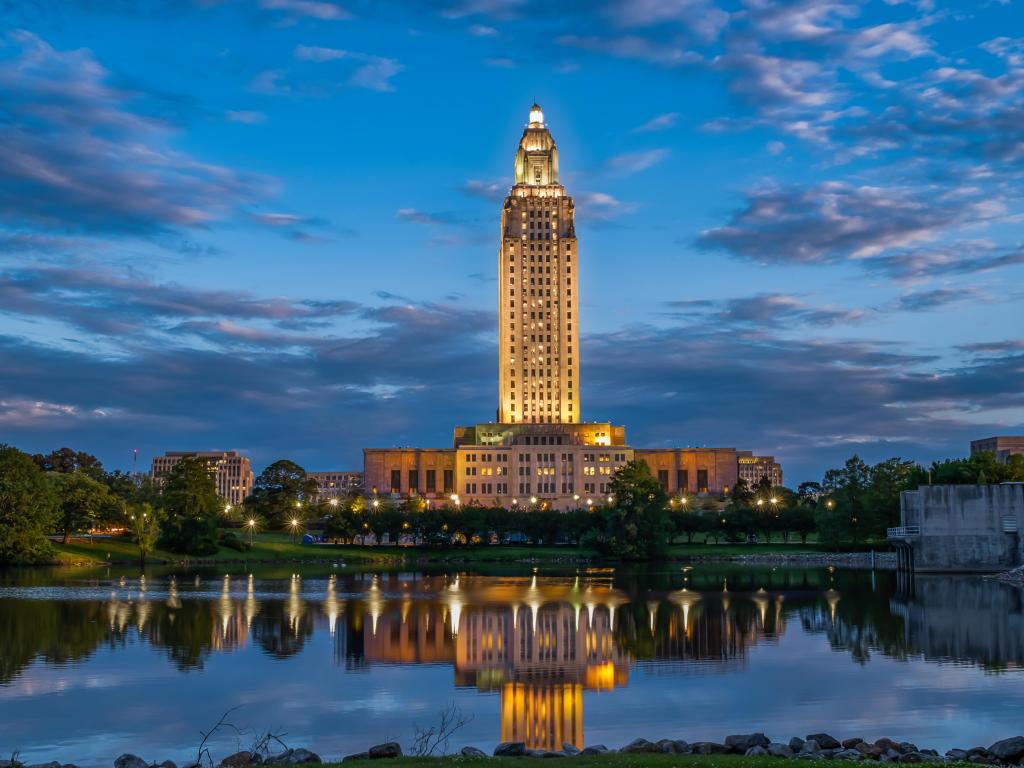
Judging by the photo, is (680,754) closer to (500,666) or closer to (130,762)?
(130,762)

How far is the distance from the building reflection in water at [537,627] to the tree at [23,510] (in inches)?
771

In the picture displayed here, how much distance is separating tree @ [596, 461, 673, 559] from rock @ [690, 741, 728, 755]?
8999 centimetres

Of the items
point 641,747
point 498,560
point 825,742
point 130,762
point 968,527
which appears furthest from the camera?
point 498,560

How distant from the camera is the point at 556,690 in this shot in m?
33.6

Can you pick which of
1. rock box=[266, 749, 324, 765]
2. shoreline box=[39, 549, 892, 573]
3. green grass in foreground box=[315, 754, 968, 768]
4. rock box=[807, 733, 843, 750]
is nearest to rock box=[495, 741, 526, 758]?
green grass in foreground box=[315, 754, 968, 768]

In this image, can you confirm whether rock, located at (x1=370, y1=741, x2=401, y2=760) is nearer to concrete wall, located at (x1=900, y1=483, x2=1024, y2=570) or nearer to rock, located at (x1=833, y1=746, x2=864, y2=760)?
rock, located at (x1=833, y1=746, x2=864, y2=760)

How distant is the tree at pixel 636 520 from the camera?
114312mm

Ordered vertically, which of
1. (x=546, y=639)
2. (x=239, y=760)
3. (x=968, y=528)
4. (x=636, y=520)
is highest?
(x=636, y=520)

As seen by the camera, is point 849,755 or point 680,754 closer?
point 680,754

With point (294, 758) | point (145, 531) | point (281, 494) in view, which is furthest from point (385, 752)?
point (281, 494)

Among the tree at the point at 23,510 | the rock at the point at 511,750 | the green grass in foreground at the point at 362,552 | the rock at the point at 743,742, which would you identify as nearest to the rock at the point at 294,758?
the rock at the point at 511,750

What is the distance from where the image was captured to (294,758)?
74.3 feet

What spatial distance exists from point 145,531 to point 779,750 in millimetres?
91177

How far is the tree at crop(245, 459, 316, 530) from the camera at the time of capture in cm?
14912
